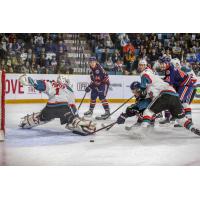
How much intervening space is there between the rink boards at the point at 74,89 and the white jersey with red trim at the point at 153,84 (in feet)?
0.27

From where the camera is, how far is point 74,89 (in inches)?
174

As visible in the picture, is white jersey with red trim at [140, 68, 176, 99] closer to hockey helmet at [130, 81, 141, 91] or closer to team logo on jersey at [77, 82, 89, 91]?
hockey helmet at [130, 81, 141, 91]

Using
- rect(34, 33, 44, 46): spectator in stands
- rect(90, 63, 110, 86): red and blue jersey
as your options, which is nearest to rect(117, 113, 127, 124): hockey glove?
rect(90, 63, 110, 86): red and blue jersey

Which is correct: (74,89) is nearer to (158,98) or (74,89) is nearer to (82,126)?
(82,126)

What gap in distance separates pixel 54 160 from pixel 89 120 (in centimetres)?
57

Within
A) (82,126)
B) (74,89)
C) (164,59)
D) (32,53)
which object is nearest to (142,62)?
(164,59)

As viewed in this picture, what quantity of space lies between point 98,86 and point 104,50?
387 millimetres

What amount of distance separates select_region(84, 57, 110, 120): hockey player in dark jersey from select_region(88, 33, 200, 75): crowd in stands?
0.07m

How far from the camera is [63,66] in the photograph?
14.6 feet

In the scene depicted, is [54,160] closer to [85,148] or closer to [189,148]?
[85,148]

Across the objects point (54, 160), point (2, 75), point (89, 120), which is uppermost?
point (2, 75)

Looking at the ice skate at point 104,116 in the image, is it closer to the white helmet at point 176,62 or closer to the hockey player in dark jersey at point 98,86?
the hockey player in dark jersey at point 98,86

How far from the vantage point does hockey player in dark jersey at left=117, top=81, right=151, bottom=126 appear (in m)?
4.43
